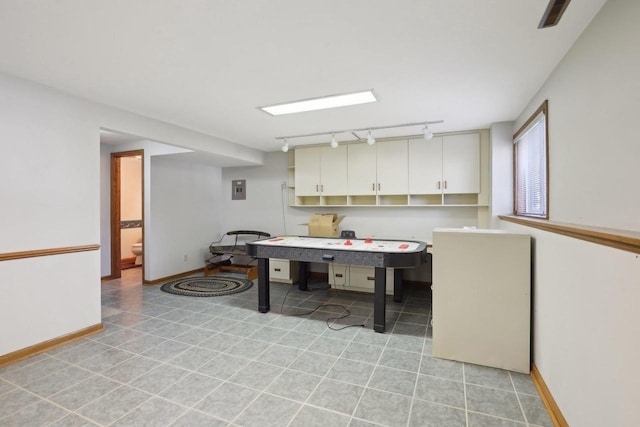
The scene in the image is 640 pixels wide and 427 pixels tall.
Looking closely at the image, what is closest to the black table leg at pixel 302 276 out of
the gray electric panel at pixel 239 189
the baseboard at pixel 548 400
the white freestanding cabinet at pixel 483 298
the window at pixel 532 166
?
the gray electric panel at pixel 239 189

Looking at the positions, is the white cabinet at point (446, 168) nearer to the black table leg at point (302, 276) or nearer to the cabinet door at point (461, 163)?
the cabinet door at point (461, 163)

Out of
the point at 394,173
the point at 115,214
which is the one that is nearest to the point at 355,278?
the point at 394,173

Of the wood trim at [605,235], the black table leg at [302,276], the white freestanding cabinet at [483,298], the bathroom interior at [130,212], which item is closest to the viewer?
the wood trim at [605,235]

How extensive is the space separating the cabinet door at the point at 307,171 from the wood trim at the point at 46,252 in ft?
10.1

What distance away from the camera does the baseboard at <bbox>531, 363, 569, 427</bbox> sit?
1725mm

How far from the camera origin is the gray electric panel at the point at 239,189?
6168mm

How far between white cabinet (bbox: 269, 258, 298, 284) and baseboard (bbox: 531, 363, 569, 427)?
346 cm

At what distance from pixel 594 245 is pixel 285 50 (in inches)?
80.8

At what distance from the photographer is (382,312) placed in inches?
122

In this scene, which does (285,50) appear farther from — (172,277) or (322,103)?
(172,277)

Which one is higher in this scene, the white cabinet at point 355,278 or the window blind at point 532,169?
the window blind at point 532,169

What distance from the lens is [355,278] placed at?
445 cm

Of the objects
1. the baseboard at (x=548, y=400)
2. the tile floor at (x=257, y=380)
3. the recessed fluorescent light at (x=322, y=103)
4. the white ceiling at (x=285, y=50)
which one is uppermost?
the recessed fluorescent light at (x=322, y=103)

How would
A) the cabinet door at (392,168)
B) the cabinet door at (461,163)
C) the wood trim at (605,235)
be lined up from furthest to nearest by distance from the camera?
1. the cabinet door at (392,168)
2. the cabinet door at (461,163)
3. the wood trim at (605,235)
